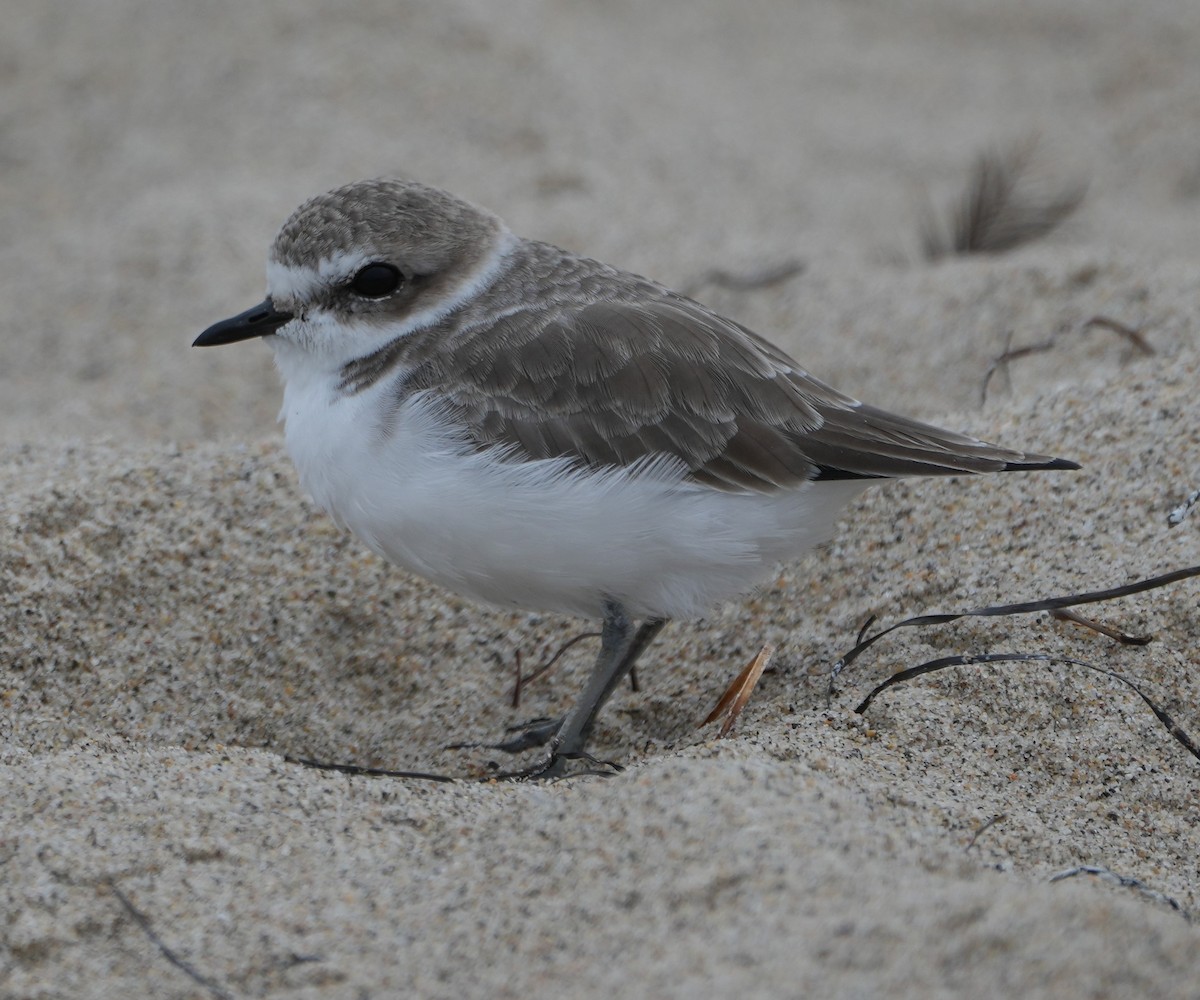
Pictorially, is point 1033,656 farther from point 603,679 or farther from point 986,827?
point 603,679

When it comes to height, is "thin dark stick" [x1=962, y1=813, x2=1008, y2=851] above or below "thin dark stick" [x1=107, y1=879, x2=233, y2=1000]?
above

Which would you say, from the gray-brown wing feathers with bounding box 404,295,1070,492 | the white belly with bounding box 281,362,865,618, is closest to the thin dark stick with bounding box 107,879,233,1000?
the white belly with bounding box 281,362,865,618

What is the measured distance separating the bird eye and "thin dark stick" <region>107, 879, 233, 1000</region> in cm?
148

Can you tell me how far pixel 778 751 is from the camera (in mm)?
2520

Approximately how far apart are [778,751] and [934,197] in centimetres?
488

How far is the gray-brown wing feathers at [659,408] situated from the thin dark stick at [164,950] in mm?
1170

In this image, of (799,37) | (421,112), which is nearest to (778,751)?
(421,112)

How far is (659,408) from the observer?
2912 millimetres

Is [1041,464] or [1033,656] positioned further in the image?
[1041,464]

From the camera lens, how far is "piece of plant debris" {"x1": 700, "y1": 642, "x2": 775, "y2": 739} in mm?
2869

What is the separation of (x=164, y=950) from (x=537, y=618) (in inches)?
65.4

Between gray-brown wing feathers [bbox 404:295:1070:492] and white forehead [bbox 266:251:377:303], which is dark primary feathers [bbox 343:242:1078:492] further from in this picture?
white forehead [bbox 266:251:377:303]

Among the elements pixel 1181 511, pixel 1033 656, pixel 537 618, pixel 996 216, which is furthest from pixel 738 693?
pixel 996 216

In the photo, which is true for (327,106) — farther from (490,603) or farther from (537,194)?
(490,603)
